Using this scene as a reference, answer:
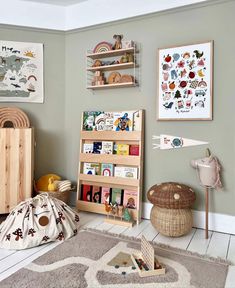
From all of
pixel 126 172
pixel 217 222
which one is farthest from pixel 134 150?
pixel 217 222

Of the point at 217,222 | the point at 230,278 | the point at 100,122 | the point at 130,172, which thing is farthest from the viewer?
the point at 100,122

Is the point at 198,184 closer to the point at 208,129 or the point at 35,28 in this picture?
the point at 208,129

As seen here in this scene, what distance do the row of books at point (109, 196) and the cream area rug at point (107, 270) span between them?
61 cm

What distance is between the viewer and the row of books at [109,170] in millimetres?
2598

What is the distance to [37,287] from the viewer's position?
4.80ft

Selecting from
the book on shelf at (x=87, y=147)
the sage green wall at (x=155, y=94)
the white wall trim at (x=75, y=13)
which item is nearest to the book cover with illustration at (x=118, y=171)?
the sage green wall at (x=155, y=94)

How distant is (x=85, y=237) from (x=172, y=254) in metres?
0.73

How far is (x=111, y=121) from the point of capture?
276 cm

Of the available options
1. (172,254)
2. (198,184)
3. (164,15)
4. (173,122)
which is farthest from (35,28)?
(172,254)

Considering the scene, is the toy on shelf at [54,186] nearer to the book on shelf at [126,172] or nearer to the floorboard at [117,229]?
the book on shelf at [126,172]

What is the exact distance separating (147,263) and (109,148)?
133 centimetres

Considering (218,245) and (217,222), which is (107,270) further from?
(217,222)

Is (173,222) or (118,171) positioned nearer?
(173,222)

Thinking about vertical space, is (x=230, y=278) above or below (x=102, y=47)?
below
